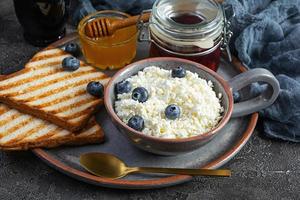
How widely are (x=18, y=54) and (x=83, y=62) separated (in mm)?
264

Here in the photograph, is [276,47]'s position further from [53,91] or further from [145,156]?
[53,91]

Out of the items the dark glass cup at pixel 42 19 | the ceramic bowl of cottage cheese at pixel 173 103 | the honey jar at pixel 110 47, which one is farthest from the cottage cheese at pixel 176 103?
the dark glass cup at pixel 42 19

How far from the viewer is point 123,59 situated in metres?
1.58

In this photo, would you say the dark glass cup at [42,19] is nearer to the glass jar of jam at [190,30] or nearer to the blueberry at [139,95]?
the glass jar of jam at [190,30]

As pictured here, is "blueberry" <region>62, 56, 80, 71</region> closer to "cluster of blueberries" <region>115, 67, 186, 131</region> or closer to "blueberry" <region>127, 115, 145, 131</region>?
"cluster of blueberries" <region>115, 67, 186, 131</region>

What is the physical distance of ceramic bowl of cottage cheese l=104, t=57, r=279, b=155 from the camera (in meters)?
1.20

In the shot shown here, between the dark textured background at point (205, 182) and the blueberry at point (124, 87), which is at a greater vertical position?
the blueberry at point (124, 87)

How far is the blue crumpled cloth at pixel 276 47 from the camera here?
142 cm

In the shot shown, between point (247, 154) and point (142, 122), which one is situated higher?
point (142, 122)

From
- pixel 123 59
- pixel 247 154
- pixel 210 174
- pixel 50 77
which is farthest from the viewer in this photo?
pixel 123 59

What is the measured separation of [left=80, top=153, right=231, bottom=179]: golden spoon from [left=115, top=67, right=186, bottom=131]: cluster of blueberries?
0.11 metres

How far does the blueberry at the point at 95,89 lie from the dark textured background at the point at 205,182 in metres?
0.25

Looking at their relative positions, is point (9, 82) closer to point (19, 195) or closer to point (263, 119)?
point (19, 195)

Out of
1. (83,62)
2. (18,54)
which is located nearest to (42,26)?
(18,54)
